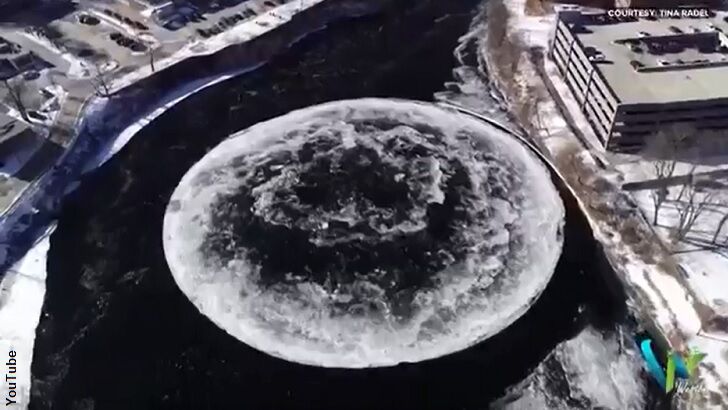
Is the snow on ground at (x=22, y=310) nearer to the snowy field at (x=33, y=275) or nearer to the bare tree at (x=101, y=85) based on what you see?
the snowy field at (x=33, y=275)

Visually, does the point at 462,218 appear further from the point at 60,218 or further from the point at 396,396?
the point at 60,218

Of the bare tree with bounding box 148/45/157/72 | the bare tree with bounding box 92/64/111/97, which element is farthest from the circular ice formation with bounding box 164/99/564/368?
the bare tree with bounding box 148/45/157/72

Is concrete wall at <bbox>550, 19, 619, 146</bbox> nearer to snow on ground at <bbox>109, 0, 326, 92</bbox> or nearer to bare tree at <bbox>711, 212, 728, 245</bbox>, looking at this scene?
bare tree at <bbox>711, 212, 728, 245</bbox>

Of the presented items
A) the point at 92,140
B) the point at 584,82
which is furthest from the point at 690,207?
the point at 92,140

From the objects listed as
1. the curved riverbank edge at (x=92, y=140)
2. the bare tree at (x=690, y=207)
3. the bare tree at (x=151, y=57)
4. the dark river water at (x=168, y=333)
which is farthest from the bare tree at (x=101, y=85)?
the bare tree at (x=690, y=207)

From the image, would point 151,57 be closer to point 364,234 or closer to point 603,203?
point 364,234

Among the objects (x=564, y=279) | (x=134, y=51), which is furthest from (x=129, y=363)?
(x=134, y=51)
